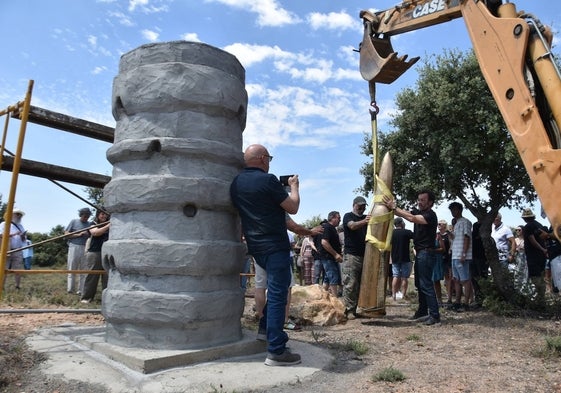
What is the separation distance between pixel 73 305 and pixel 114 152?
178 inches

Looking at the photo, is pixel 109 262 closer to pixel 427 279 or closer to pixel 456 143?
pixel 427 279

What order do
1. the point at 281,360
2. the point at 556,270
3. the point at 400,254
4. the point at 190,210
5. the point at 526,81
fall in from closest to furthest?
the point at 281,360, the point at 190,210, the point at 526,81, the point at 556,270, the point at 400,254

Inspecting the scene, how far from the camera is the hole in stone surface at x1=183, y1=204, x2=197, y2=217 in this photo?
4297 millimetres

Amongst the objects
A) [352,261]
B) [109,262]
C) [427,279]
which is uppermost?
A: [352,261]

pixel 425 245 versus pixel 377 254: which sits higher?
pixel 425 245

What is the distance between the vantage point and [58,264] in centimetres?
2467

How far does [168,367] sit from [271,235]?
1.41 meters

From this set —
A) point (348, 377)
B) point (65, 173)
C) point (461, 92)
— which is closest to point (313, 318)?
point (348, 377)

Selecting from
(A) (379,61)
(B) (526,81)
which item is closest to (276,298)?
(B) (526,81)

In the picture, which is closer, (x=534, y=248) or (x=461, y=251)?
(x=461, y=251)

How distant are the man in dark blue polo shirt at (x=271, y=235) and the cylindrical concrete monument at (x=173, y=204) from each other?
0.26m

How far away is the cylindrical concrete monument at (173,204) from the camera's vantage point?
4.12 m

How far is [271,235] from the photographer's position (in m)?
4.23

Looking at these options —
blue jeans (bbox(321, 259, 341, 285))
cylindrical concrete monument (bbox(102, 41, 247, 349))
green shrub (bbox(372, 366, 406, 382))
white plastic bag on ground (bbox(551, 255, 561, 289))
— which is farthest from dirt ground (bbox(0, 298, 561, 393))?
white plastic bag on ground (bbox(551, 255, 561, 289))
